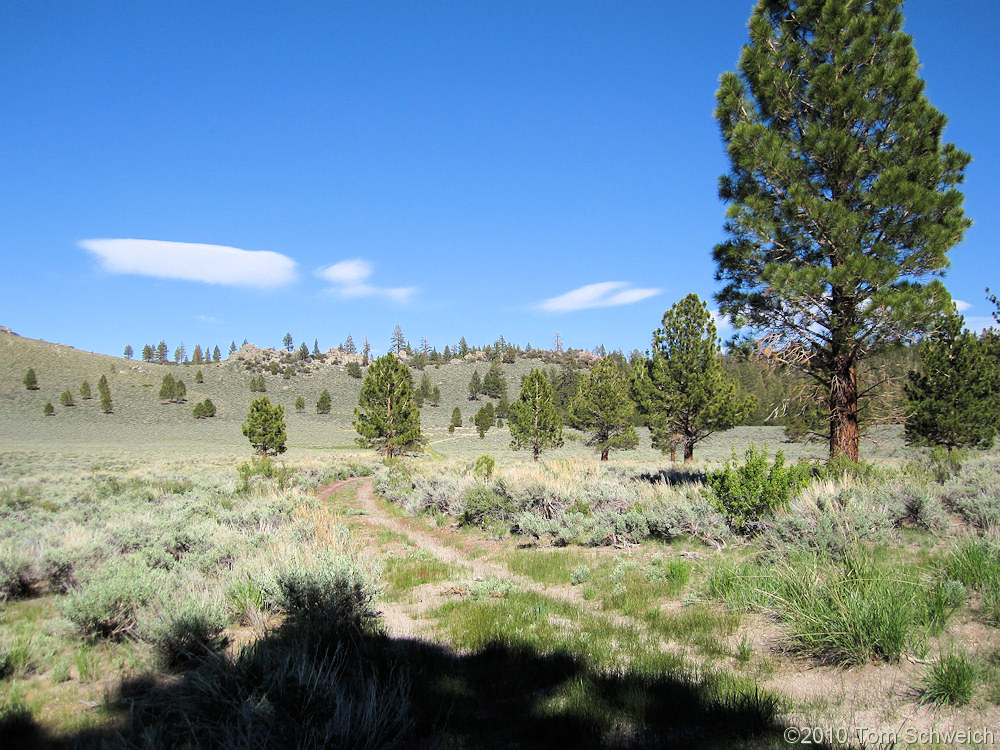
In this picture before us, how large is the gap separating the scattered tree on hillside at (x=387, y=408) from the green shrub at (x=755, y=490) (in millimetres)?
27161

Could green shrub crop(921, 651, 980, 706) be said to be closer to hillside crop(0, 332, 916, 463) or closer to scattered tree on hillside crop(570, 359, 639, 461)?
scattered tree on hillside crop(570, 359, 639, 461)

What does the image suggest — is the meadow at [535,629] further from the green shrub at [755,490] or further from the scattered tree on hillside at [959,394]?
the scattered tree on hillside at [959,394]

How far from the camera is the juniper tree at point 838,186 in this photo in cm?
937

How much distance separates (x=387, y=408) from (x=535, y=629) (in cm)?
2974

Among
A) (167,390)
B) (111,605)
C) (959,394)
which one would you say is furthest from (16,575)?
(167,390)

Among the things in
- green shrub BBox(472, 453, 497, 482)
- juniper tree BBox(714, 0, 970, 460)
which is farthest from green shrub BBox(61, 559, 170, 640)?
green shrub BBox(472, 453, 497, 482)

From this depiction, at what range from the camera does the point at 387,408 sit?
34.0 metres

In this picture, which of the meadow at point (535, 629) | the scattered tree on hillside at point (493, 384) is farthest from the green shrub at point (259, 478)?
the scattered tree on hillside at point (493, 384)

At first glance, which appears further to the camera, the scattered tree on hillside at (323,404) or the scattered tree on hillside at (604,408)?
the scattered tree on hillside at (323,404)

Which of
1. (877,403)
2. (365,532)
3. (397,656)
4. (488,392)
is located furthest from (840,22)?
(488,392)

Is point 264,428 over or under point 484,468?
over

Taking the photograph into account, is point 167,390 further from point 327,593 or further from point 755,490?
point 755,490

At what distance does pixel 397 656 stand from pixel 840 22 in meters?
13.1

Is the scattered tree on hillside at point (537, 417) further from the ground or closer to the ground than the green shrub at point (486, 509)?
further from the ground
